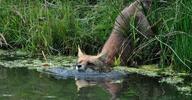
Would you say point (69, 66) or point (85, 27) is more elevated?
point (85, 27)

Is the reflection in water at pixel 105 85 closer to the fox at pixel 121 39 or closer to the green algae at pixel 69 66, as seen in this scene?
the green algae at pixel 69 66

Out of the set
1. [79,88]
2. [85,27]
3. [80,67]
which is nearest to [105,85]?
[79,88]

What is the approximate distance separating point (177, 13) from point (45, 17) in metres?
2.55

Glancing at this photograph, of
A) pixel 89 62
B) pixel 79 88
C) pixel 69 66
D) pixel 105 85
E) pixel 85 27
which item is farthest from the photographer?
pixel 85 27

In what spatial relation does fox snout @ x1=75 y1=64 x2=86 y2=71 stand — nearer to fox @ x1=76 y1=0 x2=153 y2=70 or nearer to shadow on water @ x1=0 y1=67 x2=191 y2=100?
fox @ x1=76 y1=0 x2=153 y2=70

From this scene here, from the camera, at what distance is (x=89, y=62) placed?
7.81m

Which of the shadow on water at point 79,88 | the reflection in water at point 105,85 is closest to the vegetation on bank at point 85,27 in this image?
the shadow on water at point 79,88

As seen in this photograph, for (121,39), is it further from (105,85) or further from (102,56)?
(105,85)

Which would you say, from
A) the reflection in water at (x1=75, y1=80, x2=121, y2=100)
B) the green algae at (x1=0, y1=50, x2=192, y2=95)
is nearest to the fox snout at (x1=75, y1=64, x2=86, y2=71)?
the green algae at (x1=0, y1=50, x2=192, y2=95)

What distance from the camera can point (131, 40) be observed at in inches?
317

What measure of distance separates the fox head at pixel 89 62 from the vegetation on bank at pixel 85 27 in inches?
18.3

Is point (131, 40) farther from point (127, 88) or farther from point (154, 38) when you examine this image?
point (127, 88)

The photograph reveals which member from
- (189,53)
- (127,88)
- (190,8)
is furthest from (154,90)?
(190,8)

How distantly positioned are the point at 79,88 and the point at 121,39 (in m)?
1.65
